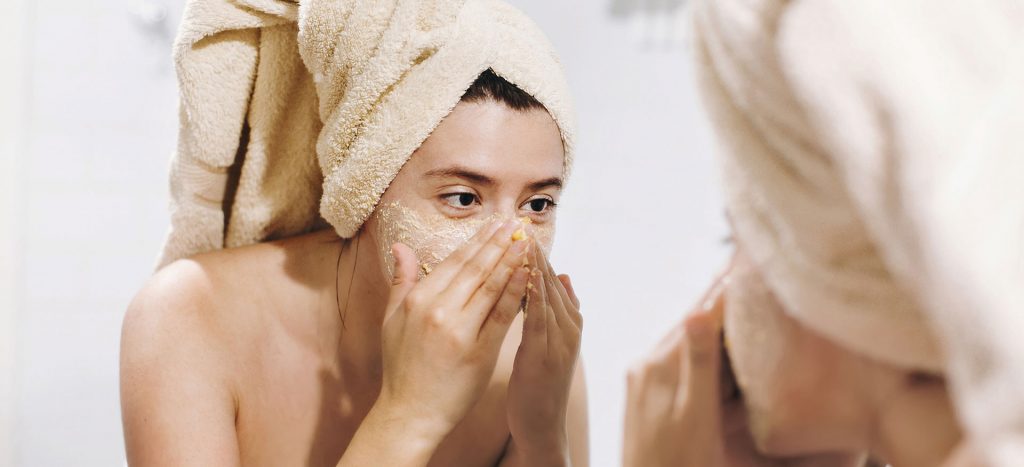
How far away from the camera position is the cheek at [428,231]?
792 millimetres

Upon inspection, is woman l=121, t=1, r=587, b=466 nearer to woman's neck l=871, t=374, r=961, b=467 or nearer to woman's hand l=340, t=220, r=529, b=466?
woman's hand l=340, t=220, r=529, b=466

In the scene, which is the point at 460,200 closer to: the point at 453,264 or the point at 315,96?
the point at 453,264

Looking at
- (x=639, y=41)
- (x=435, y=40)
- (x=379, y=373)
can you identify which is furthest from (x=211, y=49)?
(x=639, y=41)

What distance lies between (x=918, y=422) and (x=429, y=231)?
0.50m

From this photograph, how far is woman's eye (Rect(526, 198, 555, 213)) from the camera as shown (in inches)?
32.6

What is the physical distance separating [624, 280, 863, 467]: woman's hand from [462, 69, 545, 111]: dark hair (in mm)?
363

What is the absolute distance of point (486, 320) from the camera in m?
0.68

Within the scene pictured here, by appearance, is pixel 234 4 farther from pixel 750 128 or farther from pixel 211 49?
pixel 750 128

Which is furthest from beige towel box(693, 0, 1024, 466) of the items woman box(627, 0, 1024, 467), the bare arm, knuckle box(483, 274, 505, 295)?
the bare arm

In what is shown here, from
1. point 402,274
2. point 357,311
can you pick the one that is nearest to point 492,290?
point 402,274

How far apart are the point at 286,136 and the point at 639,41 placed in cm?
89

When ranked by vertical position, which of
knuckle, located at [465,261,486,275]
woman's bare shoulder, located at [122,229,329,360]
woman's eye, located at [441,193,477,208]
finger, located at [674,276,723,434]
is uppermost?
woman's eye, located at [441,193,477,208]

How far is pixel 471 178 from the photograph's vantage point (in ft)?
2.61

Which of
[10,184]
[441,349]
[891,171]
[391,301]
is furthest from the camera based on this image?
[10,184]
